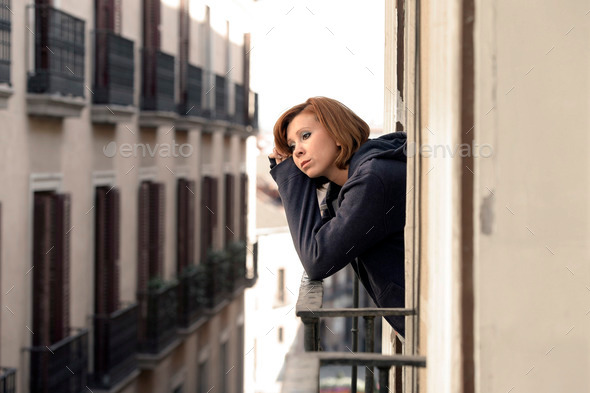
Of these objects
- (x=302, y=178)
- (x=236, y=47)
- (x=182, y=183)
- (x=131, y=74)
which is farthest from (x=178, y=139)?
(x=302, y=178)

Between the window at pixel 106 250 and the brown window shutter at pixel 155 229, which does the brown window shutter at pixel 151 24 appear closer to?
the brown window shutter at pixel 155 229

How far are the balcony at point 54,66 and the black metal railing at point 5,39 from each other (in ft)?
1.70

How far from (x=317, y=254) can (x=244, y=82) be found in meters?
18.3

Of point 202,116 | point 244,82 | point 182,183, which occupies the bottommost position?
point 182,183

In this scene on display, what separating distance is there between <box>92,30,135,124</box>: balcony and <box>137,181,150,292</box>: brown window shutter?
1.65 metres

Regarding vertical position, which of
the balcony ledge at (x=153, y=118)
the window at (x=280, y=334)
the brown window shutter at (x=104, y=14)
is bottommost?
the window at (x=280, y=334)

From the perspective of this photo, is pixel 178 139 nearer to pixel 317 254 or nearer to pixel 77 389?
pixel 77 389

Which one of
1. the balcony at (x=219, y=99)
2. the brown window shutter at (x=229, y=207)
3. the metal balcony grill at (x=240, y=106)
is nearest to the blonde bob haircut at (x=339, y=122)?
the balcony at (x=219, y=99)

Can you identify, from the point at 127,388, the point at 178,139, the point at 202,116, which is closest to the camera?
the point at 127,388

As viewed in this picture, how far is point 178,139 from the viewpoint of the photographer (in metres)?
13.9

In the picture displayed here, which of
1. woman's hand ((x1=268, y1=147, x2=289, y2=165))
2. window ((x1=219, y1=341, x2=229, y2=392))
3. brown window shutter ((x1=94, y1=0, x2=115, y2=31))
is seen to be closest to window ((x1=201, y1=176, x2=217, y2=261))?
window ((x1=219, y1=341, x2=229, y2=392))

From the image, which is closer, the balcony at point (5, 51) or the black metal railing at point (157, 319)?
the balcony at point (5, 51)

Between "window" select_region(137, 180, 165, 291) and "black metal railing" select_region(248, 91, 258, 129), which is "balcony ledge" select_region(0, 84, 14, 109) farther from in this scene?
"black metal railing" select_region(248, 91, 258, 129)

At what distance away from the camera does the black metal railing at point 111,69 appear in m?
10.2
